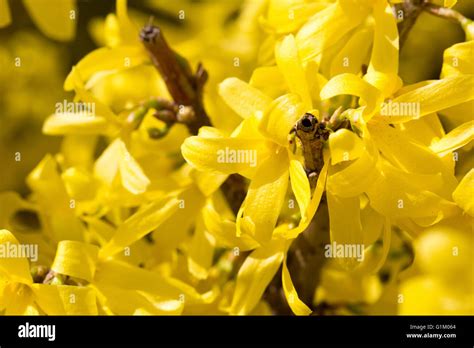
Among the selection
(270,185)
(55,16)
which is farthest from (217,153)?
(55,16)

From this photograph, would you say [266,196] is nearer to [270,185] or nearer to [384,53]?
[270,185]

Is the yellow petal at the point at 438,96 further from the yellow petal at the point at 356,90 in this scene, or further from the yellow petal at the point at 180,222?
the yellow petal at the point at 180,222

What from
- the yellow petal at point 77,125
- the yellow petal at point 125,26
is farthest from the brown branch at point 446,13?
the yellow petal at point 77,125

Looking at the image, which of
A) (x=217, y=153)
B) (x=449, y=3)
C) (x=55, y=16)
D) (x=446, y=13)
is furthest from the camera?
(x=55, y=16)

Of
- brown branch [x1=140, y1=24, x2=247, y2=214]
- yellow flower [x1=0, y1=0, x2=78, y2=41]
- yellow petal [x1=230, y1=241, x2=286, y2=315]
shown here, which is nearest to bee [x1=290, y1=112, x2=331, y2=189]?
yellow petal [x1=230, y1=241, x2=286, y2=315]

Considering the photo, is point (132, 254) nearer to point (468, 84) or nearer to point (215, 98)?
point (215, 98)

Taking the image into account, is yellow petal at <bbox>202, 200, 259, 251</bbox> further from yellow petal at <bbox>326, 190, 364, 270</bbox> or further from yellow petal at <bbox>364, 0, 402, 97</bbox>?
yellow petal at <bbox>364, 0, 402, 97</bbox>
